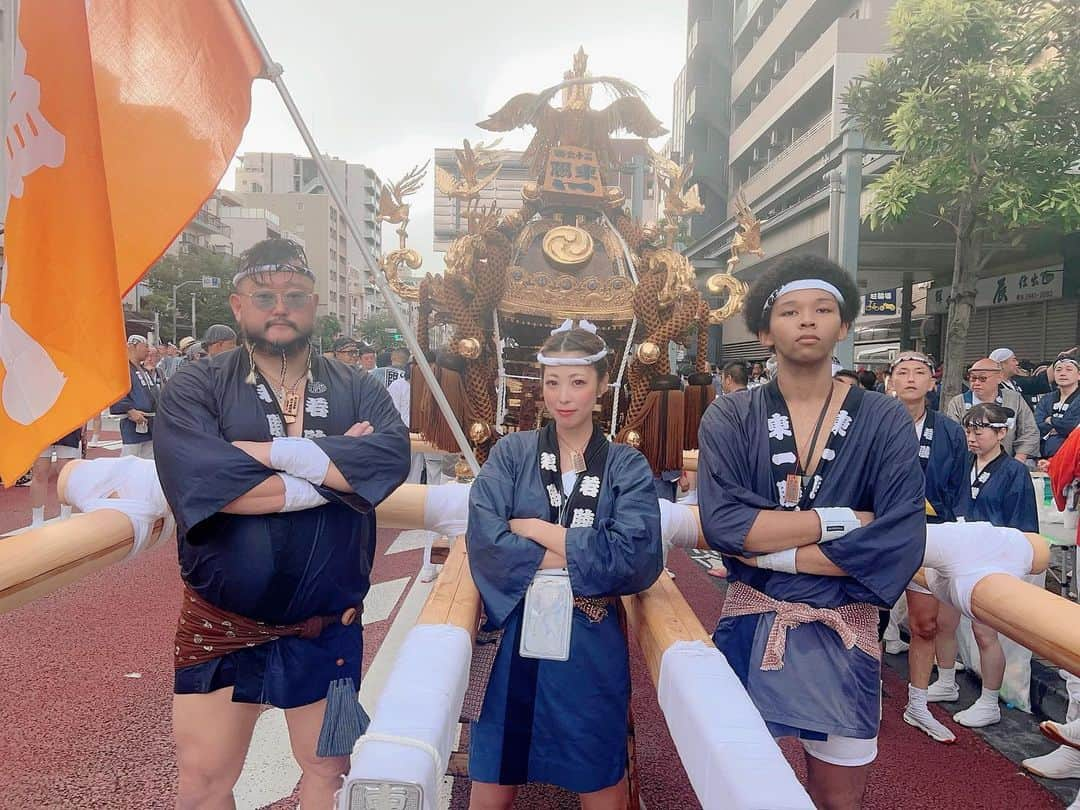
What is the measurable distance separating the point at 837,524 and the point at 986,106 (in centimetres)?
893

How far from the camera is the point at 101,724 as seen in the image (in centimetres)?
334

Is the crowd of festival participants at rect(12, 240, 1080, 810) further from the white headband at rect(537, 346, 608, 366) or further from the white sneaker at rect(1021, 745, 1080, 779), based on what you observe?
the white sneaker at rect(1021, 745, 1080, 779)

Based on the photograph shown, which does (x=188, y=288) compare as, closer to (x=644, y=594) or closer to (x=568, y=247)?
(x=568, y=247)

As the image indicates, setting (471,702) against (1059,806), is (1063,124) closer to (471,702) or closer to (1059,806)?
(1059,806)

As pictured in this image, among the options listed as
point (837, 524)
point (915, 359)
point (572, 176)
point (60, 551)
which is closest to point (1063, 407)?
point (915, 359)

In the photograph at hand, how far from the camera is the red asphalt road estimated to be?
2.89m

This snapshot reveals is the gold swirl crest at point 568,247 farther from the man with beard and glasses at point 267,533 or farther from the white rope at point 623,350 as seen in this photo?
the man with beard and glasses at point 267,533

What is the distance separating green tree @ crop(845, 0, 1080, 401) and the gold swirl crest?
6.02m

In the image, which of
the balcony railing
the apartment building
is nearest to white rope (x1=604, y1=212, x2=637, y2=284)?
the apartment building

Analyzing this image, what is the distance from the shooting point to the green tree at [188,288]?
101 feet

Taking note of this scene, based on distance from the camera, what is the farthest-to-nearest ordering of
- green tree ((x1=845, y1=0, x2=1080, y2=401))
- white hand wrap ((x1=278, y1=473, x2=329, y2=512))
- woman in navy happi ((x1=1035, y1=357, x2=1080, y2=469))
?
green tree ((x1=845, y1=0, x2=1080, y2=401)) → woman in navy happi ((x1=1035, y1=357, x2=1080, y2=469)) → white hand wrap ((x1=278, y1=473, x2=329, y2=512))

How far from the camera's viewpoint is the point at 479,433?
4.68 meters

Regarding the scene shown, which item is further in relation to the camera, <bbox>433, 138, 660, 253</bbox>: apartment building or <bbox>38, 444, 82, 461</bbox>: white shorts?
<bbox>38, 444, 82, 461</bbox>: white shorts

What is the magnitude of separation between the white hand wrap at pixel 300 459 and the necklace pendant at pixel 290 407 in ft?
0.68
